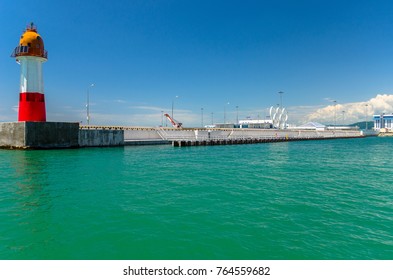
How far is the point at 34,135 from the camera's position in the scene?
134 ft

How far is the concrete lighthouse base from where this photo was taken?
132ft

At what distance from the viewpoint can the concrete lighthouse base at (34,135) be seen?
40.2 m

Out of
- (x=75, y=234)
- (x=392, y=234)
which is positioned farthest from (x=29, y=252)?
(x=392, y=234)

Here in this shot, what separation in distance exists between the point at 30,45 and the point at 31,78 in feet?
17.0

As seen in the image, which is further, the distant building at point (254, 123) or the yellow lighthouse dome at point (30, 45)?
the distant building at point (254, 123)

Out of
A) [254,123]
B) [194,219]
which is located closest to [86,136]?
[194,219]

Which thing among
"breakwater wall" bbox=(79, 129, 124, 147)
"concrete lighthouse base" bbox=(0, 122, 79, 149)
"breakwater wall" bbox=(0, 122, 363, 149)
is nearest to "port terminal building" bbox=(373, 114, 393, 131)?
"breakwater wall" bbox=(0, 122, 363, 149)

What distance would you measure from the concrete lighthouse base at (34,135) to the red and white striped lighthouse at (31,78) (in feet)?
3.87

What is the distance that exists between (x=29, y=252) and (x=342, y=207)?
12573mm

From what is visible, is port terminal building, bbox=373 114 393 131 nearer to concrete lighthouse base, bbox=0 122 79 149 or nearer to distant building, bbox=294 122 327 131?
distant building, bbox=294 122 327 131

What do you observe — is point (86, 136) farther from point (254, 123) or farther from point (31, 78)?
point (254, 123)

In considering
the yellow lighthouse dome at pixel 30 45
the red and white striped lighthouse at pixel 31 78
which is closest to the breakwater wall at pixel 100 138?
the red and white striped lighthouse at pixel 31 78

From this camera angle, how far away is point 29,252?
795 centimetres

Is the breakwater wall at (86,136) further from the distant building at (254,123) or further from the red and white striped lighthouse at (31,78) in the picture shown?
the distant building at (254,123)
